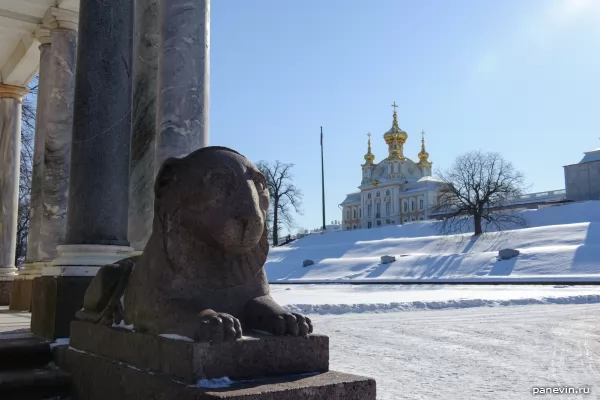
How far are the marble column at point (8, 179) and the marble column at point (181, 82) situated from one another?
7696mm

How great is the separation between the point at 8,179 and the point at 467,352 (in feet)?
38.1

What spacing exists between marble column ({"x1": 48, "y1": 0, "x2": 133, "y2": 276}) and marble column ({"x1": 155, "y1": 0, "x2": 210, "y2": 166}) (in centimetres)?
95

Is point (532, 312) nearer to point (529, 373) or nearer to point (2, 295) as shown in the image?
point (529, 373)

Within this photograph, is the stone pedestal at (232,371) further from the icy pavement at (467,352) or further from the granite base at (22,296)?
the granite base at (22,296)

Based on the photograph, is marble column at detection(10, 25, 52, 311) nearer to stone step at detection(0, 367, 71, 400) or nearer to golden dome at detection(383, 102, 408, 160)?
stone step at detection(0, 367, 71, 400)

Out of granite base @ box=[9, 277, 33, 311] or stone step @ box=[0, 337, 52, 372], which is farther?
granite base @ box=[9, 277, 33, 311]

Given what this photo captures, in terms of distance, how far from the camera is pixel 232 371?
3.35 meters

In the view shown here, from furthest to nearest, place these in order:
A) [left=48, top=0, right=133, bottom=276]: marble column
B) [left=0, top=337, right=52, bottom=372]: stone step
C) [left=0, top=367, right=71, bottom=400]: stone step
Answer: [left=48, top=0, right=133, bottom=276]: marble column → [left=0, top=337, right=52, bottom=372]: stone step → [left=0, top=367, right=71, bottom=400]: stone step

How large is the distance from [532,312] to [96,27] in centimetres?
1148

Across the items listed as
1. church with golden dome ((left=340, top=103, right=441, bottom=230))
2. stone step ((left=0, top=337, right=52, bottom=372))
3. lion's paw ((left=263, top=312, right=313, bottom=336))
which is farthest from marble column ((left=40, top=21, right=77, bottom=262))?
church with golden dome ((left=340, top=103, right=441, bottom=230))

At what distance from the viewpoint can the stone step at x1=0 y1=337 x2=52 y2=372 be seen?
5378mm

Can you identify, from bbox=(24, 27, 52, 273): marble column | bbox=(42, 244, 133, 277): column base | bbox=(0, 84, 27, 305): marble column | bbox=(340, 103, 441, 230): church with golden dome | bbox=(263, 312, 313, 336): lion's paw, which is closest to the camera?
bbox=(263, 312, 313, 336): lion's paw

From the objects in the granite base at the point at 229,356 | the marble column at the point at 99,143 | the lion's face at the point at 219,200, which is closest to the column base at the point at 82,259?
the marble column at the point at 99,143

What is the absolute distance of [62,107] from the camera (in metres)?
11.4
